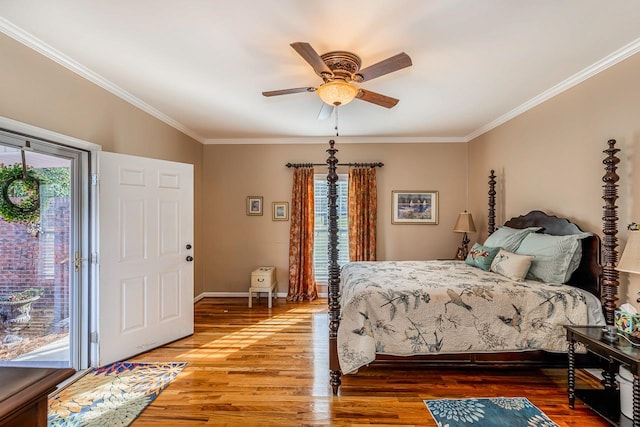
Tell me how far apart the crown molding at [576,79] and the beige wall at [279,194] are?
1.17 m

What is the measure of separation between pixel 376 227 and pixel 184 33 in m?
3.81

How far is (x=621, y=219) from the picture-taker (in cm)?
247

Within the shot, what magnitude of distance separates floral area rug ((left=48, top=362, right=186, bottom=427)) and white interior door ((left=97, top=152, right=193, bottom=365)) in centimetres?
26

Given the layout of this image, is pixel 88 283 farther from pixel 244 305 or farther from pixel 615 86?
pixel 615 86

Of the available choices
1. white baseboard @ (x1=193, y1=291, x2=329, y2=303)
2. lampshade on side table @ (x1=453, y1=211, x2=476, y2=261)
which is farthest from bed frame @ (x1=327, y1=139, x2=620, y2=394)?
white baseboard @ (x1=193, y1=291, x2=329, y2=303)

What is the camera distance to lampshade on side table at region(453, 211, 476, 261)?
4406 millimetres

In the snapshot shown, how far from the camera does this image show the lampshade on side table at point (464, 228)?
4.41 metres

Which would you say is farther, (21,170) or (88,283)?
(88,283)

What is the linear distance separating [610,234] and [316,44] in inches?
104

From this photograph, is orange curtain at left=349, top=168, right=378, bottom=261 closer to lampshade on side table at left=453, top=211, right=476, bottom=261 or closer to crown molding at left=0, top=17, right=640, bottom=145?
crown molding at left=0, top=17, right=640, bottom=145

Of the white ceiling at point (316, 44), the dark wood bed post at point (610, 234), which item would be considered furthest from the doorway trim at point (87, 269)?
the dark wood bed post at point (610, 234)

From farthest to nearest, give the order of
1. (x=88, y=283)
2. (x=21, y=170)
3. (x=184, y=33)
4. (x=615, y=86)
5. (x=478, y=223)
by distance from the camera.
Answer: (x=478, y=223)
(x=88, y=283)
(x=615, y=86)
(x=21, y=170)
(x=184, y=33)

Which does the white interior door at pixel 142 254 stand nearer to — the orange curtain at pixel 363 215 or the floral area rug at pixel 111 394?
the floral area rug at pixel 111 394

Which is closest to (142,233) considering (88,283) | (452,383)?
(88,283)
